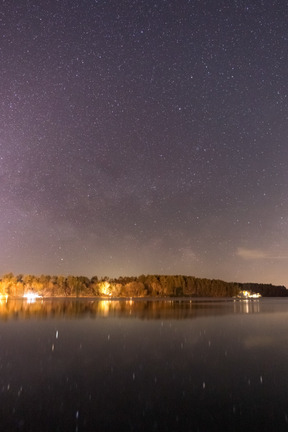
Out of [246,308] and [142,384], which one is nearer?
[142,384]

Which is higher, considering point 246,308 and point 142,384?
point 142,384

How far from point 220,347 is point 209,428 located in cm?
1520

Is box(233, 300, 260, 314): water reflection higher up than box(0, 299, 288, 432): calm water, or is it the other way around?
box(0, 299, 288, 432): calm water

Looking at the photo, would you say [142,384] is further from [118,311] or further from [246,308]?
[246,308]

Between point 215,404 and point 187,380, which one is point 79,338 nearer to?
point 187,380

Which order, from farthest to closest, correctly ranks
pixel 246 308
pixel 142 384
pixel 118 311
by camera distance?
pixel 246 308
pixel 118 311
pixel 142 384

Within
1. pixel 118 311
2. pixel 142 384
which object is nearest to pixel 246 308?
pixel 118 311

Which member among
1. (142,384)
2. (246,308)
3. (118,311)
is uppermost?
(142,384)

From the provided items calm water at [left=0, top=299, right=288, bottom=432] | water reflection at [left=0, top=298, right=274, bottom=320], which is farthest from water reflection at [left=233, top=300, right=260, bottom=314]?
calm water at [left=0, top=299, right=288, bottom=432]

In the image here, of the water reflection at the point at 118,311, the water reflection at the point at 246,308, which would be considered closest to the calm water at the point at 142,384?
the water reflection at the point at 118,311

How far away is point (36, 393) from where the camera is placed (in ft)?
46.4

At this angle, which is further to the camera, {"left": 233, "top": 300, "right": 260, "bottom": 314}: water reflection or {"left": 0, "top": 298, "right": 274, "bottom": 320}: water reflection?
{"left": 233, "top": 300, "right": 260, "bottom": 314}: water reflection

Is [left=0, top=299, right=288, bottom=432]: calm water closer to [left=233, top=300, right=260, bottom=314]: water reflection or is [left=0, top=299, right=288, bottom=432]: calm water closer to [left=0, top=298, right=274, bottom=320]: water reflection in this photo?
[left=0, top=298, right=274, bottom=320]: water reflection

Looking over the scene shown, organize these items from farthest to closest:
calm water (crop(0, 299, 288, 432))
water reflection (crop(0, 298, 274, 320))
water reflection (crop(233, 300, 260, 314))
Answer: water reflection (crop(233, 300, 260, 314)), water reflection (crop(0, 298, 274, 320)), calm water (crop(0, 299, 288, 432))
